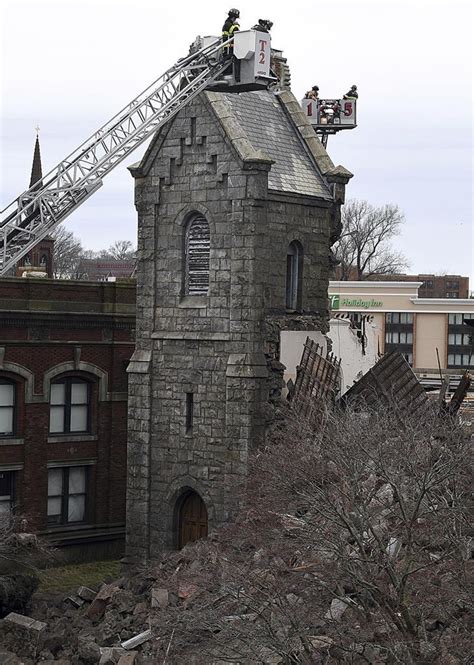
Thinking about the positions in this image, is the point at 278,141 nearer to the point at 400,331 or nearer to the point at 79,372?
the point at 79,372

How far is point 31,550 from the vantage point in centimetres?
3319

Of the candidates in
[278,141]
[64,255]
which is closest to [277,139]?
[278,141]

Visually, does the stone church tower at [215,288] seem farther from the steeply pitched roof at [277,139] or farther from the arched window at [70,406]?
the arched window at [70,406]

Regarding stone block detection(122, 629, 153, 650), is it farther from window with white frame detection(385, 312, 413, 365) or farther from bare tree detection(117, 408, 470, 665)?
window with white frame detection(385, 312, 413, 365)

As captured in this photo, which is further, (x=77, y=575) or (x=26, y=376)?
(x=26, y=376)

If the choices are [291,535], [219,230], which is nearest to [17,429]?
[219,230]

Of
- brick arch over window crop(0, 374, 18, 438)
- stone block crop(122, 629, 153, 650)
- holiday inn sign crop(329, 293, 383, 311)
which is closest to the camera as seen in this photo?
stone block crop(122, 629, 153, 650)

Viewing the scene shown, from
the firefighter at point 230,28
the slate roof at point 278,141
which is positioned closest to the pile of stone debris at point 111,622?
the slate roof at point 278,141

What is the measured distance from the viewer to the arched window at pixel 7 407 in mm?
37719

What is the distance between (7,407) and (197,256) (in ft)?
25.2

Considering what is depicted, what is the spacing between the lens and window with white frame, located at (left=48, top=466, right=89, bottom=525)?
38.9 m

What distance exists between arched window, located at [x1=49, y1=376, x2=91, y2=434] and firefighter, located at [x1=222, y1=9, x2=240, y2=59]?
10.9 m

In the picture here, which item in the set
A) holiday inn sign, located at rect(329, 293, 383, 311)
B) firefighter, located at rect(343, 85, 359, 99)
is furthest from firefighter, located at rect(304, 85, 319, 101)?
holiday inn sign, located at rect(329, 293, 383, 311)

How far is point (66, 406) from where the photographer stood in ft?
129
